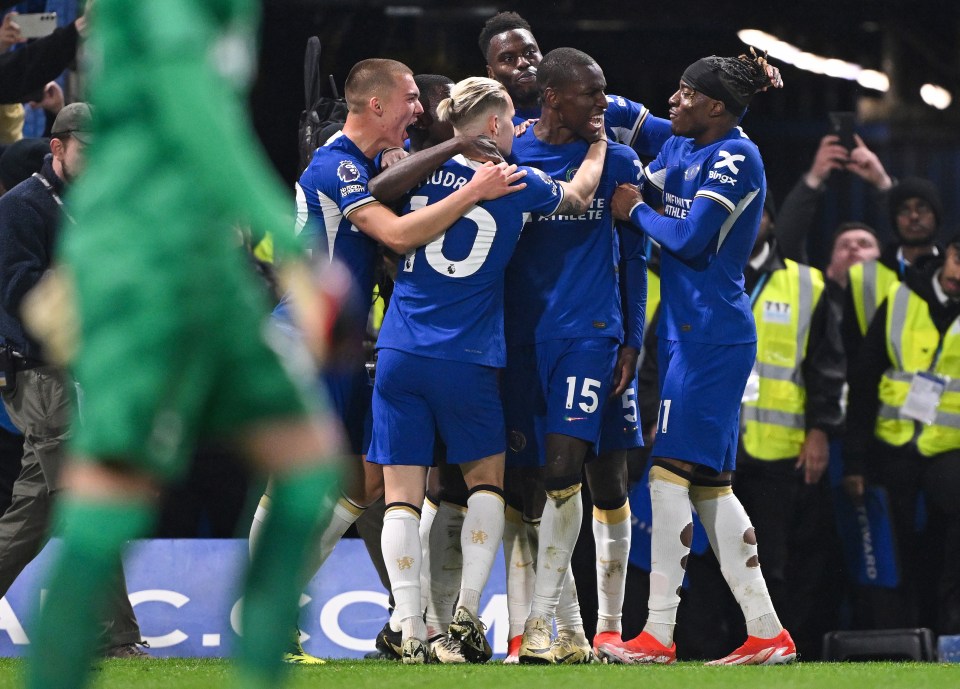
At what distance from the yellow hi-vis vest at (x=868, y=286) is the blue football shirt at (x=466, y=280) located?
319 centimetres

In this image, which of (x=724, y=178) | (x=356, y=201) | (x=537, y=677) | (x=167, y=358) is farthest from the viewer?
(x=724, y=178)

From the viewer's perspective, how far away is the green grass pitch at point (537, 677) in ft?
15.0

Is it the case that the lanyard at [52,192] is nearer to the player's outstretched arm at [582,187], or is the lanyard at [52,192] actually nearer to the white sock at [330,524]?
the white sock at [330,524]

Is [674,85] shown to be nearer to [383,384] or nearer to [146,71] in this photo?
[383,384]

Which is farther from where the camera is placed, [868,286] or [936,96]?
[936,96]

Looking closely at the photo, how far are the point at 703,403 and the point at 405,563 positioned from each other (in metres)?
1.25

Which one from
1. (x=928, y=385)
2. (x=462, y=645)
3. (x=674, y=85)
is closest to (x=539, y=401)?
(x=462, y=645)

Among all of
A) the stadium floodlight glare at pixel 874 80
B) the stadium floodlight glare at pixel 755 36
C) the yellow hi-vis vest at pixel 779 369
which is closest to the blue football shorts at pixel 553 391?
the yellow hi-vis vest at pixel 779 369

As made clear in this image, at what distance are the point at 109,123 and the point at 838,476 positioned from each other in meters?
5.94

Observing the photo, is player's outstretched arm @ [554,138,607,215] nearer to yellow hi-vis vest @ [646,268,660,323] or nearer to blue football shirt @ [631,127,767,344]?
blue football shirt @ [631,127,767,344]

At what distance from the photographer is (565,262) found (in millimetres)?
5723

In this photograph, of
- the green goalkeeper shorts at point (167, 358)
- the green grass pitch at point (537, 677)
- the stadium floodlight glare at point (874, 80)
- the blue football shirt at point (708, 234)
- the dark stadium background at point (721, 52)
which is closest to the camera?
the green goalkeeper shorts at point (167, 358)

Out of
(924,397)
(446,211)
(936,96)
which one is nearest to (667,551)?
(446,211)

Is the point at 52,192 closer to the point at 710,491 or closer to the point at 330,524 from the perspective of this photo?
the point at 330,524
